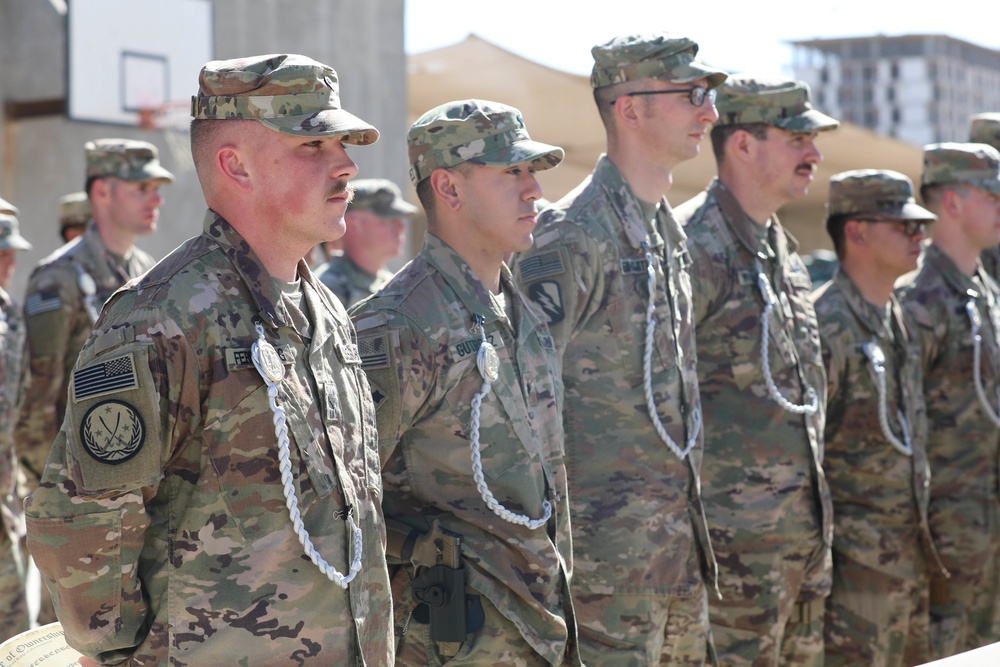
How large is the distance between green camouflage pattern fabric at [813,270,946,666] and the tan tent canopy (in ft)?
20.0

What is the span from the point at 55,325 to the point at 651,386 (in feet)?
10.7

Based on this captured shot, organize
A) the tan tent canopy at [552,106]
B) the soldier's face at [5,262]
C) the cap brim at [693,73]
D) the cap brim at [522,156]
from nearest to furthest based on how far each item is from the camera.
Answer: the cap brim at [522,156], the cap brim at [693,73], the soldier's face at [5,262], the tan tent canopy at [552,106]

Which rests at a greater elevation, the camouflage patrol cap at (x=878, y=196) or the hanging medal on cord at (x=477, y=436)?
the camouflage patrol cap at (x=878, y=196)

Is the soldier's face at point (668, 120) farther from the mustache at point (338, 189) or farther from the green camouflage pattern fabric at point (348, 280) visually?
the green camouflage pattern fabric at point (348, 280)

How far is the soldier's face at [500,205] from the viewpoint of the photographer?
3355mm

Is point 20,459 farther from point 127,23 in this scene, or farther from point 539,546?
point 127,23

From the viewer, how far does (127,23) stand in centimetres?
1076

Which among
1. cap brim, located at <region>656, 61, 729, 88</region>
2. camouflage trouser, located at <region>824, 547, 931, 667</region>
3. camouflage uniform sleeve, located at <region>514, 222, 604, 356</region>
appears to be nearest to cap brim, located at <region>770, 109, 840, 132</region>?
cap brim, located at <region>656, 61, 729, 88</region>

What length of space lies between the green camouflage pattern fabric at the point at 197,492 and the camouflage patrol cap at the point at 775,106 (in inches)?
107

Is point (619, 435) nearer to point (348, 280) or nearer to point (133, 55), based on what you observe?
point (348, 280)

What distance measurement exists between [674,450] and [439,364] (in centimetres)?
95

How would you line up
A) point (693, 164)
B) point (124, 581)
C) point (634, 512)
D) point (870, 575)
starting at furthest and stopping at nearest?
1. point (693, 164)
2. point (870, 575)
3. point (634, 512)
4. point (124, 581)

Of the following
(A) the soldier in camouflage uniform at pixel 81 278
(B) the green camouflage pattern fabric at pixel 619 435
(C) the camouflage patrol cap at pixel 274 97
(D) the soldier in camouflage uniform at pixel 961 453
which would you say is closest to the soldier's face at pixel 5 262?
(A) the soldier in camouflage uniform at pixel 81 278

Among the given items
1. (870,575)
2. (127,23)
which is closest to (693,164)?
(127,23)
